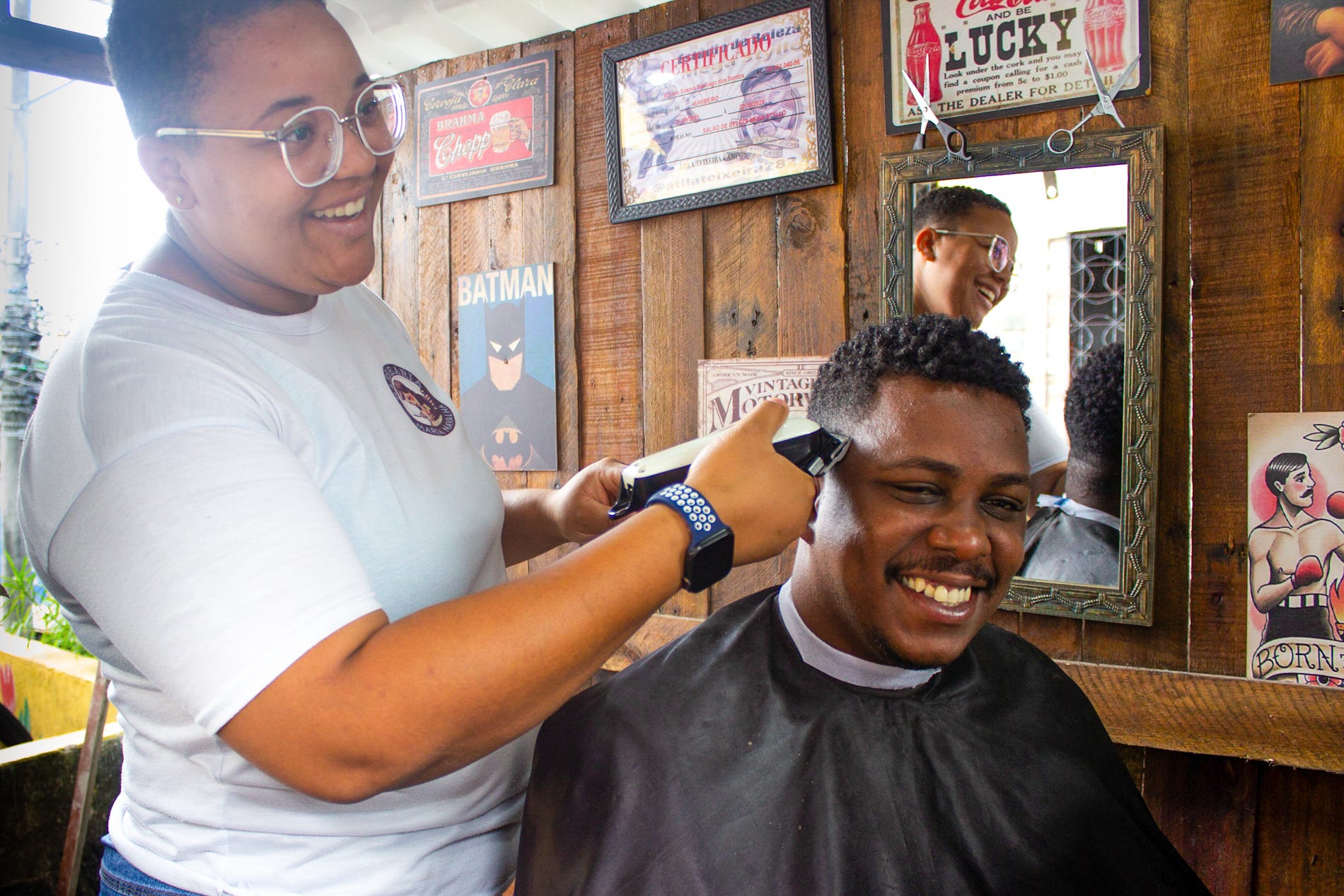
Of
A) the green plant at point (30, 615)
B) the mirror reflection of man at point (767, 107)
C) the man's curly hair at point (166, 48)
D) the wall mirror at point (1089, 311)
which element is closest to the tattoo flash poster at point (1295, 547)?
the wall mirror at point (1089, 311)

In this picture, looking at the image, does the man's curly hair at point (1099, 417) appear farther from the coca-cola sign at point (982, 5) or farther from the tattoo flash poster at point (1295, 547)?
the coca-cola sign at point (982, 5)

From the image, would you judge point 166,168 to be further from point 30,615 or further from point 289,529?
point 30,615

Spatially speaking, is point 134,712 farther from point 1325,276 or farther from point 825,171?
point 1325,276

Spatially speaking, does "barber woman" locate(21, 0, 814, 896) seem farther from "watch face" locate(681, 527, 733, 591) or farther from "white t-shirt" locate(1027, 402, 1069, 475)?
"white t-shirt" locate(1027, 402, 1069, 475)

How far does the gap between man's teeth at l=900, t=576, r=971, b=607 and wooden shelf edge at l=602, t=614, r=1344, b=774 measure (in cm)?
79

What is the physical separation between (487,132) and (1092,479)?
6.48 ft

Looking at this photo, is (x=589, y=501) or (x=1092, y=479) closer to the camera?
(x=589, y=501)

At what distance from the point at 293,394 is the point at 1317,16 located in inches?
74.5

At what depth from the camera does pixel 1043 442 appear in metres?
1.80

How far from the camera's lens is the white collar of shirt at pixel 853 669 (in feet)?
4.50

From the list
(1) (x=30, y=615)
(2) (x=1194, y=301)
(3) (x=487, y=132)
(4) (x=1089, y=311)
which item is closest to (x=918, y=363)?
(4) (x=1089, y=311)

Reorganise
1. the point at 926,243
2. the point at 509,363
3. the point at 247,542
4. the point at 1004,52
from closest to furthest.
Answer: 1. the point at 247,542
2. the point at 1004,52
3. the point at 926,243
4. the point at 509,363

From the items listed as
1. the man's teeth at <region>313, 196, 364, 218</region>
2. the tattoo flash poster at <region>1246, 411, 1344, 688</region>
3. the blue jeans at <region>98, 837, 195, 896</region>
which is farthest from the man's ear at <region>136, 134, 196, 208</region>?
the tattoo flash poster at <region>1246, 411, 1344, 688</region>

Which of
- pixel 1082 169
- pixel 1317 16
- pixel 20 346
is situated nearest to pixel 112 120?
pixel 20 346
